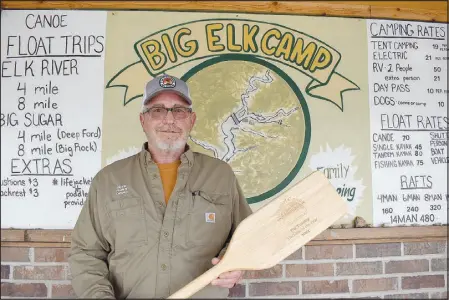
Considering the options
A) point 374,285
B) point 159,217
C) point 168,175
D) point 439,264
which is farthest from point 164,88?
point 439,264

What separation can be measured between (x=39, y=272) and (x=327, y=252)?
5.59ft

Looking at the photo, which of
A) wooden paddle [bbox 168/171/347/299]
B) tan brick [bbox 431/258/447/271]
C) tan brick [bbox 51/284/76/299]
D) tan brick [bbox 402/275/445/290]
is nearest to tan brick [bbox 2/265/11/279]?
tan brick [bbox 51/284/76/299]

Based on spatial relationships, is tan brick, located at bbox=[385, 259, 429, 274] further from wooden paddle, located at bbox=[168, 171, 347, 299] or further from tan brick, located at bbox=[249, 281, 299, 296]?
wooden paddle, located at bbox=[168, 171, 347, 299]

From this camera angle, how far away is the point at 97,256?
1620 mm

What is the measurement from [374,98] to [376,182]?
530 millimetres

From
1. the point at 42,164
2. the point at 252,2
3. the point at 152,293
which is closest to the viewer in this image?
the point at 152,293

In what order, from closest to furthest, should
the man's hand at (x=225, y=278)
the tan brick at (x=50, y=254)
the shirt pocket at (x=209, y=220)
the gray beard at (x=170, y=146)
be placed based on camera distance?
the man's hand at (x=225, y=278) < the shirt pocket at (x=209, y=220) < the gray beard at (x=170, y=146) < the tan brick at (x=50, y=254)

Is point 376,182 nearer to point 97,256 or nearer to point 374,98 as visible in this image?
point 374,98

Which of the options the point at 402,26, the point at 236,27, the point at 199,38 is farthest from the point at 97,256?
the point at 402,26

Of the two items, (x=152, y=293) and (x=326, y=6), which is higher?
(x=326, y=6)

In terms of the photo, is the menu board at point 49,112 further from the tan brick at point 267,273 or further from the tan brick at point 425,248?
the tan brick at point 425,248

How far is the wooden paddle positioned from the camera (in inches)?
58.9

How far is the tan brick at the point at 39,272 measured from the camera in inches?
86.4

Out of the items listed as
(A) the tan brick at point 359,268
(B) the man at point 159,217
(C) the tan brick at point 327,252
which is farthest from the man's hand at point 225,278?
(A) the tan brick at point 359,268
